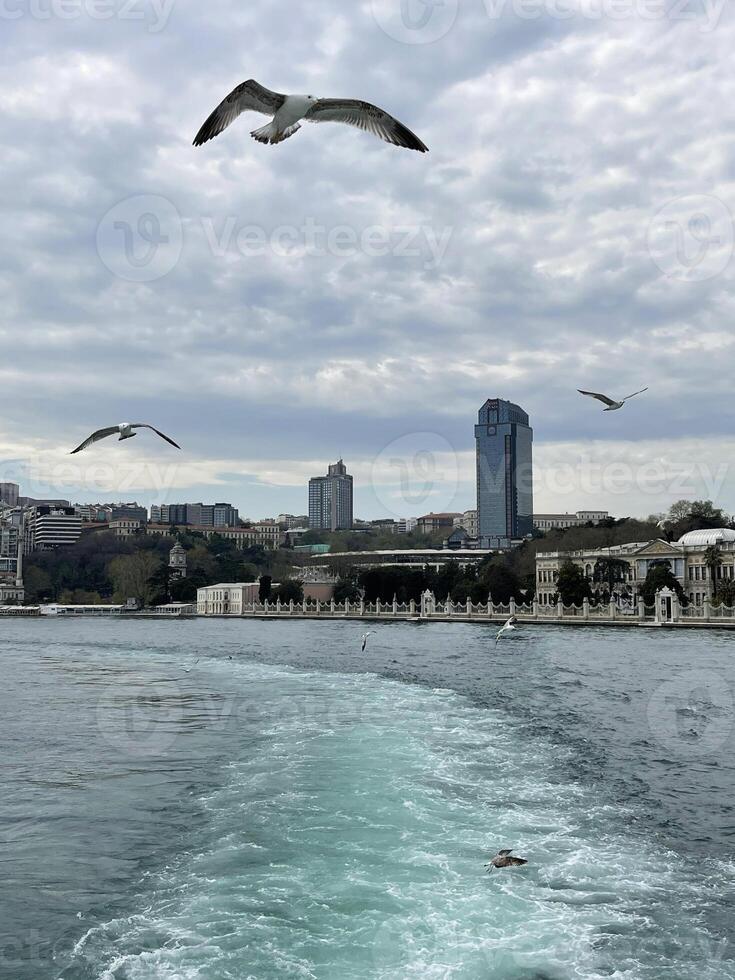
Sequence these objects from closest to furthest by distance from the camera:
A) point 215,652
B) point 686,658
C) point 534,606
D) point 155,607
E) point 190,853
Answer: point 190,853 → point 686,658 → point 215,652 → point 534,606 → point 155,607

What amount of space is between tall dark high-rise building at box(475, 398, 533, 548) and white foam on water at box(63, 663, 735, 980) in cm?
14242

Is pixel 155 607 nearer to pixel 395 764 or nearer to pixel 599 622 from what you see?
pixel 599 622

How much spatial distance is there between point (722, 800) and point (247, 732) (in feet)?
29.3

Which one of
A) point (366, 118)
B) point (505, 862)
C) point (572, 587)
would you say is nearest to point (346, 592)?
point (572, 587)

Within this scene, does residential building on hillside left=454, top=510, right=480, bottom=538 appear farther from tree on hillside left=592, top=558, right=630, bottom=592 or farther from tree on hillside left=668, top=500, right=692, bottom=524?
tree on hillside left=592, top=558, right=630, bottom=592

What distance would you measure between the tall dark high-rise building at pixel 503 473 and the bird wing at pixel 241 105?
5783 inches

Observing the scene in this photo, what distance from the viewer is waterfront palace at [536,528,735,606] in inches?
3044

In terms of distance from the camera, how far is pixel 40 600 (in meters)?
119

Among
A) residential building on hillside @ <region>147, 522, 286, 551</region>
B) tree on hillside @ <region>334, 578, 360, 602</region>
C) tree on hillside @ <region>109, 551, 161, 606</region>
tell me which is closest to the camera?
tree on hillside @ <region>334, 578, 360, 602</region>

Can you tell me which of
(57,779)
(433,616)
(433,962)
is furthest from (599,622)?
(433,962)

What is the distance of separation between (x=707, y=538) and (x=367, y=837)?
78162 mm

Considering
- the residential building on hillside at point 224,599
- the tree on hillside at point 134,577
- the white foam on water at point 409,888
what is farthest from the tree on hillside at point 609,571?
the white foam on water at point 409,888

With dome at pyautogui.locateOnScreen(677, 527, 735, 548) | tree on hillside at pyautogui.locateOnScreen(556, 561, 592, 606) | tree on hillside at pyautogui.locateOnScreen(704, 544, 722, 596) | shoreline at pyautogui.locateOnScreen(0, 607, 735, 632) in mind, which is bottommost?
shoreline at pyautogui.locateOnScreen(0, 607, 735, 632)

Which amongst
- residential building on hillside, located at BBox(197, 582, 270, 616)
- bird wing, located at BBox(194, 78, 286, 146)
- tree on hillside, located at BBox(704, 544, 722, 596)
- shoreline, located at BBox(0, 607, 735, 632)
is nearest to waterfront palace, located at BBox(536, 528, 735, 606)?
tree on hillside, located at BBox(704, 544, 722, 596)
